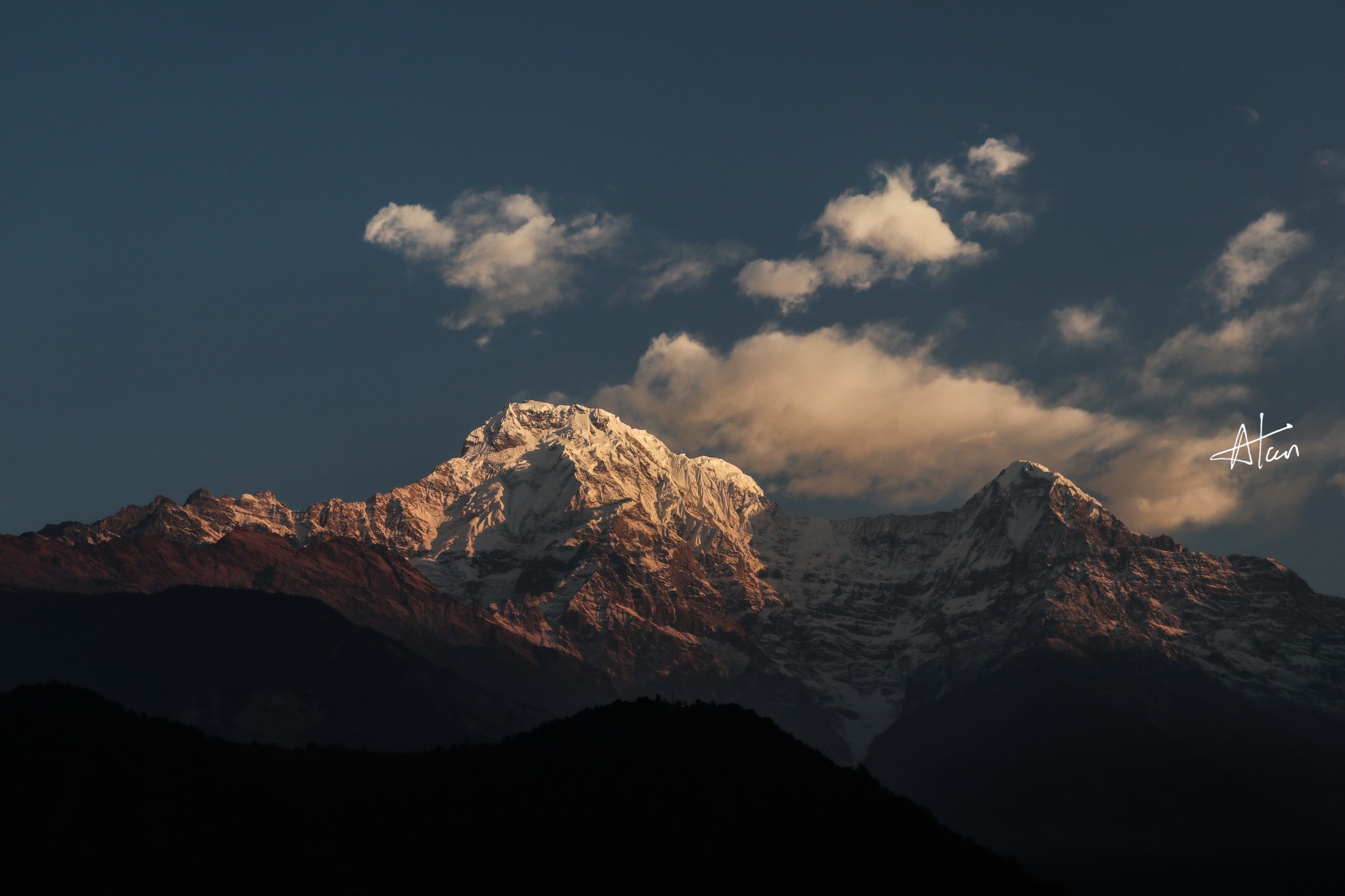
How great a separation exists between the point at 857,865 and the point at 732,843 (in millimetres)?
15560

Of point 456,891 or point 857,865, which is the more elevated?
point 857,865

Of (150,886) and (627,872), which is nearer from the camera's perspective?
(150,886)

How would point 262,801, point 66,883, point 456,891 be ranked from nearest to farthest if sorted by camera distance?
point 66,883 → point 456,891 → point 262,801

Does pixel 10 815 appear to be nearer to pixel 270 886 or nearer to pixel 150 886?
pixel 150 886

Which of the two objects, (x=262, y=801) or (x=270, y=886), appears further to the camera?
(x=262, y=801)

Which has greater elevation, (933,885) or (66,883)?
(933,885)

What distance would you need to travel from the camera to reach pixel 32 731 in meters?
197

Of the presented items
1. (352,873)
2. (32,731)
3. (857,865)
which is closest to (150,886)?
(352,873)

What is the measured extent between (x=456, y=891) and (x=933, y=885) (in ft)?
193

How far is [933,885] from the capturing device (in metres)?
197

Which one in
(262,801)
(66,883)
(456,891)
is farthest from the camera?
(262,801)

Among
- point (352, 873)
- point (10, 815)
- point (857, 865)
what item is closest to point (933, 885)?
point (857, 865)

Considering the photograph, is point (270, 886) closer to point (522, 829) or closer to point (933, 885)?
point (522, 829)

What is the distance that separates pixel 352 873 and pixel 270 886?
10404 millimetres
